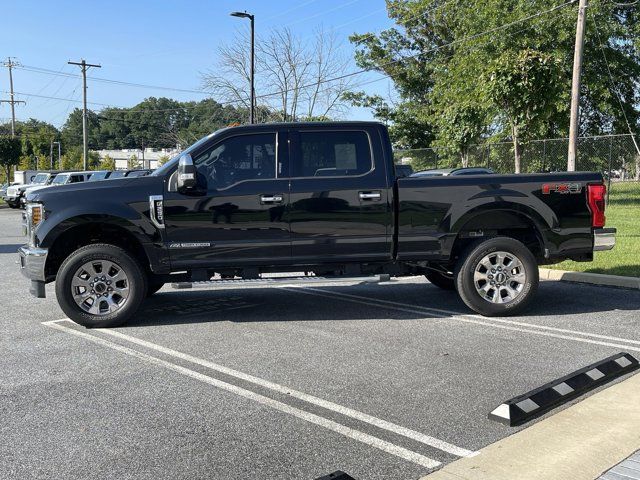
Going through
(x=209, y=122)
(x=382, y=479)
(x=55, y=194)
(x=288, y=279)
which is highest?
(x=209, y=122)

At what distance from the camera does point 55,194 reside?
21.0 feet

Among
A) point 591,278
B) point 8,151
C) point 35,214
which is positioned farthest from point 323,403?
point 8,151

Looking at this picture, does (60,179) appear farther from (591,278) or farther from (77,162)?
(77,162)

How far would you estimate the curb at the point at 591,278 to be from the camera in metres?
8.36

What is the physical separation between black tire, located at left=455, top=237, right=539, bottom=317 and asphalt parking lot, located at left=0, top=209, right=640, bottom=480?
7.8 inches

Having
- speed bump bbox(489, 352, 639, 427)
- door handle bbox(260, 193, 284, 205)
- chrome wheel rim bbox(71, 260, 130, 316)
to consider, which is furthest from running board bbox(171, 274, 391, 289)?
speed bump bbox(489, 352, 639, 427)

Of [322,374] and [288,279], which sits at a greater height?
[288,279]

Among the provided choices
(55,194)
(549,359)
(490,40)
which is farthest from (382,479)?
(490,40)

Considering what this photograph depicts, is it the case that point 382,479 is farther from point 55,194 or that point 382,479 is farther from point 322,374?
point 55,194

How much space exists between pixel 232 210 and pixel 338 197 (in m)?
1.11

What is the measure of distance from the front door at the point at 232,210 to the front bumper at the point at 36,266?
131 cm

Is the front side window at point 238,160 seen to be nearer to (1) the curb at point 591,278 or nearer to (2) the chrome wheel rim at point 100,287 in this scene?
(2) the chrome wheel rim at point 100,287

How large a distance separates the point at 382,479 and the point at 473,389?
1.53 m

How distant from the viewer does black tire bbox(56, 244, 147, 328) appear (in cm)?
635
